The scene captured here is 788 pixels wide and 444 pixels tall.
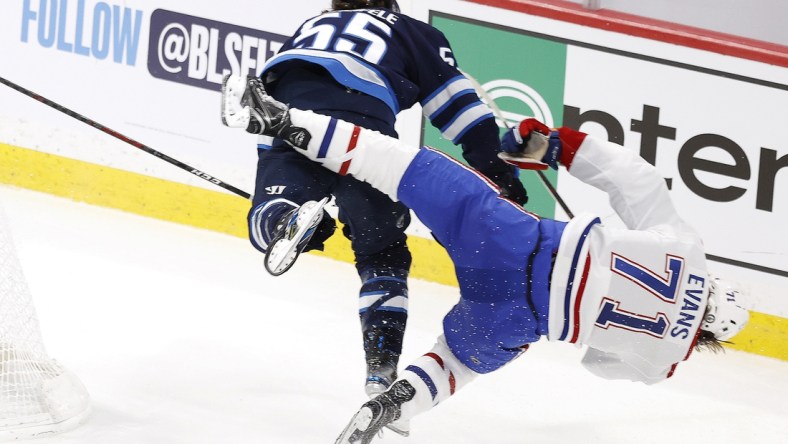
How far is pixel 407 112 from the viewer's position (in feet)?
15.7

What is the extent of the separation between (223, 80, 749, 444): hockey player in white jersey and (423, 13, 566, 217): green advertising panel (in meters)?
1.50

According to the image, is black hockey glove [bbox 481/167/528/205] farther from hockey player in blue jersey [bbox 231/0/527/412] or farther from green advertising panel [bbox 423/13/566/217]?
green advertising panel [bbox 423/13/566/217]

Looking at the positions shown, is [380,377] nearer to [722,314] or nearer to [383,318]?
[383,318]

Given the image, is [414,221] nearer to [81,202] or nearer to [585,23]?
[585,23]

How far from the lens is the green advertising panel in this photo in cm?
459

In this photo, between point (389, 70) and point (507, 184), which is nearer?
point (389, 70)

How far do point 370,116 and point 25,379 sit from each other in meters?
1.13

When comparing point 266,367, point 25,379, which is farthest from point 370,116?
point 25,379

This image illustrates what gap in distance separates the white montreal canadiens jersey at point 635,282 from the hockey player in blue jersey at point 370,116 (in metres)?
0.64

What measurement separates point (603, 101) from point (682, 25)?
37 centimetres

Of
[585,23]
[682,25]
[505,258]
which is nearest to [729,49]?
[682,25]

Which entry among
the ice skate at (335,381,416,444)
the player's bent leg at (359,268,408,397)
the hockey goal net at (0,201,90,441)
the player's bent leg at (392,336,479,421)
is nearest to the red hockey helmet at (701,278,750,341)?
the player's bent leg at (392,336,479,421)

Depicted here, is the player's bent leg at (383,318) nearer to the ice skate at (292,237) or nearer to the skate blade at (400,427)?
the skate blade at (400,427)

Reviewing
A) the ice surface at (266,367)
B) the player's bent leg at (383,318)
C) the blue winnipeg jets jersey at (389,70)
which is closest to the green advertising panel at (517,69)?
the ice surface at (266,367)
